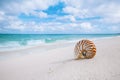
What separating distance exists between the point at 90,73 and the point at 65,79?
0.89 m

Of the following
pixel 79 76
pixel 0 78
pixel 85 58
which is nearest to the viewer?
pixel 79 76

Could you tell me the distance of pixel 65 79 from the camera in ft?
12.9

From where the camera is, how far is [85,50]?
20.8 feet

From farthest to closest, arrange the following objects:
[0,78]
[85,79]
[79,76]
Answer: [0,78] → [79,76] → [85,79]

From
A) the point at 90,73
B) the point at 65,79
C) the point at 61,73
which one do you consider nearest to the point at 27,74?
the point at 61,73

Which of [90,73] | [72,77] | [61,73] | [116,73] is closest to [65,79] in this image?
[72,77]

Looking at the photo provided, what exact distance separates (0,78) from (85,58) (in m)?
4.03

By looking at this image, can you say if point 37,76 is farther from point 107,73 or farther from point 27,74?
point 107,73

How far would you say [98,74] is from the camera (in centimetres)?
398

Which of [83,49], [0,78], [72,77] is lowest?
[0,78]

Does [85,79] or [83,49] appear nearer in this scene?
[85,79]

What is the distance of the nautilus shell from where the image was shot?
6184 mm

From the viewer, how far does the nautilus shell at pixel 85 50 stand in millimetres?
6184

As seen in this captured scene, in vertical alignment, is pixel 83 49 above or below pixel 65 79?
above
